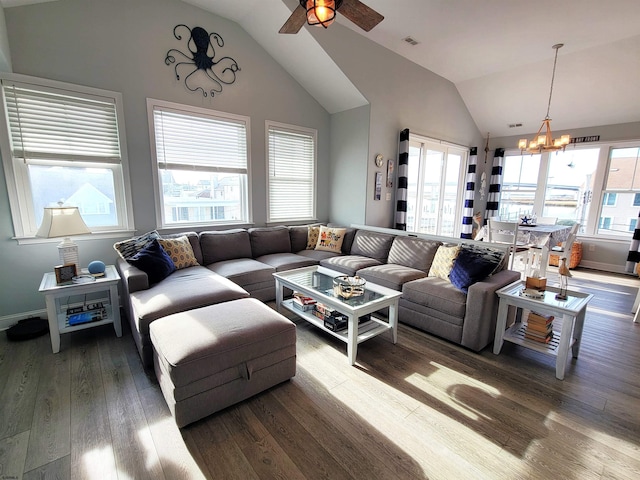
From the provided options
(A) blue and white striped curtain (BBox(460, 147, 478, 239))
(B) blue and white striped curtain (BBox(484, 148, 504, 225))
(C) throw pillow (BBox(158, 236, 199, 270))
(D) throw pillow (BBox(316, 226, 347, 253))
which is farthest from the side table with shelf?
(B) blue and white striped curtain (BBox(484, 148, 504, 225))

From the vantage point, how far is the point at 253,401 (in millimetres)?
1883

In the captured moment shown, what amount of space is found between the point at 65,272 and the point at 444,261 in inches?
138

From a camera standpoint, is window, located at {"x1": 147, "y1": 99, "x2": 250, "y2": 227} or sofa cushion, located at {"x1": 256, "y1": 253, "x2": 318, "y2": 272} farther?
sofa cushion, located at {"x1": 256, "y1": 253, "x2": 318, "y2": 272}

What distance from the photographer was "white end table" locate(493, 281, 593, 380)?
211cm

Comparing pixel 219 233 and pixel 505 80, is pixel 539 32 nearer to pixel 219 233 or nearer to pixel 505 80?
pixel 505 80

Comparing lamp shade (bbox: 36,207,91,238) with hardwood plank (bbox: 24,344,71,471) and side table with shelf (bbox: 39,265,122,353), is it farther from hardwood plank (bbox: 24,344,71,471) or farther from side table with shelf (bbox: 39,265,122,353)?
hardwood plank (bbox: 24,344,71,471)

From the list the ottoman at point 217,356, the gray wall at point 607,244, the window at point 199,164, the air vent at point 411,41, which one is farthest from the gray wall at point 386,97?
the ottoman at point 217,356

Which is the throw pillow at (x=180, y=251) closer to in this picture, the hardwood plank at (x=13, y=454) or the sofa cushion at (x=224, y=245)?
the sofa cushion at (x=224, y=245)

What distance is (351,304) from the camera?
2322 mm

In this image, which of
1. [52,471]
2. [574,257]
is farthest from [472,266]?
[574,257]

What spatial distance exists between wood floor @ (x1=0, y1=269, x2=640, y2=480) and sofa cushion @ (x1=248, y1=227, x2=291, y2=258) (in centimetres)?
180

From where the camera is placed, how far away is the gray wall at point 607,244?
511 cm

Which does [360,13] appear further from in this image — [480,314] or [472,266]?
[480,314]

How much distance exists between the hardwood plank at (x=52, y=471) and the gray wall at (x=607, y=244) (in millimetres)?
7552
